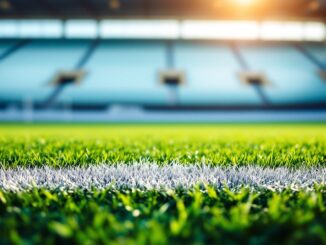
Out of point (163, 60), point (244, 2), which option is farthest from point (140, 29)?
point (244, 2)

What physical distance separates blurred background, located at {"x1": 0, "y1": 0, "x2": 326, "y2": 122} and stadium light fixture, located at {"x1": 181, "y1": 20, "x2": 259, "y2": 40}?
56 mm

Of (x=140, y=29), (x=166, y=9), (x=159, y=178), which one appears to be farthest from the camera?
(x=140, y=29)

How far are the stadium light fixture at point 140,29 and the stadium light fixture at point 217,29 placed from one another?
0.68 meters

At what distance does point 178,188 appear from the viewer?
1.46 meters

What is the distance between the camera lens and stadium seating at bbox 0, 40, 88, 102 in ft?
50.4

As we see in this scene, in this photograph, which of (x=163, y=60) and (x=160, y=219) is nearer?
(x=160, y=219)

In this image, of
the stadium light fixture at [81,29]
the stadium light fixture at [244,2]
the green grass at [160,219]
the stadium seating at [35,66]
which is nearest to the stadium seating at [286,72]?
the stadium light fixture at [244,2]

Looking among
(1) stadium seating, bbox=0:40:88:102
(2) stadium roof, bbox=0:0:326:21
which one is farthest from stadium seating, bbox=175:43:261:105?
(1) stadium seating, bbox=0:40:88:102

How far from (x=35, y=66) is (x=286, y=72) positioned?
12153mm

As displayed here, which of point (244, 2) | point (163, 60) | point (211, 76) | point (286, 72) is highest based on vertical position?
point (244, 2)

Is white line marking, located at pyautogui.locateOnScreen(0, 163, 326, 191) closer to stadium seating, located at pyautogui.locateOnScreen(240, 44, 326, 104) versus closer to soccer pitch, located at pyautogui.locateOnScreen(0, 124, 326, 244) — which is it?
soccer pitch, located at pyautogui.locateOnScreen(0, 124, 326, 244)

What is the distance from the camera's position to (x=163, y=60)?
1777cm

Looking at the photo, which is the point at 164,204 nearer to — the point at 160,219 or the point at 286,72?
the point at 160,219

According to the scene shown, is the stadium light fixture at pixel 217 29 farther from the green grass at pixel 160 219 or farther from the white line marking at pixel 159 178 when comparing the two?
the green grass at pixel 160 219
